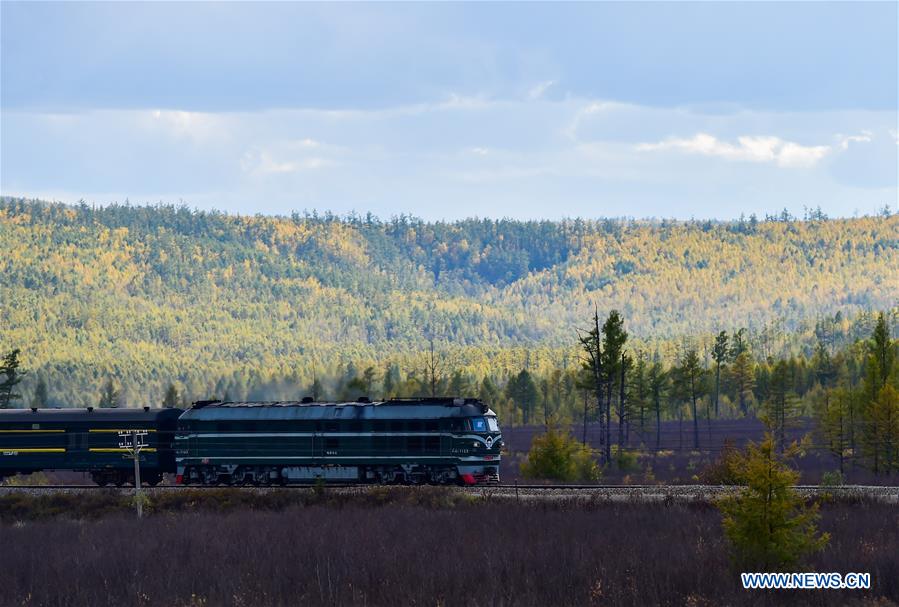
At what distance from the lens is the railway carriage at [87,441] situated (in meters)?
56.2

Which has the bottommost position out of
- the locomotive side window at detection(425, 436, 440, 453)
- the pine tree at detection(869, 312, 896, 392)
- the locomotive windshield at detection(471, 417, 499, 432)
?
the locomotive side window at detection(425, 436, 440, 453)

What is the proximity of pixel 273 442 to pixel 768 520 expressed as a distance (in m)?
30.6

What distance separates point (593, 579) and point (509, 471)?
5825 cm

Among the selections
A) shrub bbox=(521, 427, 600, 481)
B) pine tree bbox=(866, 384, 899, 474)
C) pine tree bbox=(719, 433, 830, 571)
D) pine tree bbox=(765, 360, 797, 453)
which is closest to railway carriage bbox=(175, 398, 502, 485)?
shrub bbox=(521, 427, 600, 481)

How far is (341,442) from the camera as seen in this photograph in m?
52.9

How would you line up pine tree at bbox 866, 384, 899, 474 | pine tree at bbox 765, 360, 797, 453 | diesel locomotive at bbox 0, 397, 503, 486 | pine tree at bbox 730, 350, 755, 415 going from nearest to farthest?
1. diesel locomotive at bbox 0, 397, 503, 486
2. pine tree at bbox 866, 384, 899, 474
3. pine tree at bbox 765, 360, 797, 453
4. pine tree at bbox 730, 350, 755, 415

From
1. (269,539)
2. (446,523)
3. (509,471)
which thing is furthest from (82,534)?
(509,471)

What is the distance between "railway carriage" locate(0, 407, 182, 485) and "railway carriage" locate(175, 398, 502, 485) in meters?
2.06

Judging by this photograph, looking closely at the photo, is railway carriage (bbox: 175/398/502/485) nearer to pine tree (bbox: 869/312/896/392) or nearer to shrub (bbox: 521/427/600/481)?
shrub (bbox: 521/427/600/481)

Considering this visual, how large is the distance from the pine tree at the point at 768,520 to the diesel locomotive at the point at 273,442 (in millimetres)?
24001

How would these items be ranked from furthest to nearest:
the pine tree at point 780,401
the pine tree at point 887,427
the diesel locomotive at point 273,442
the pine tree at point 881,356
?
the pine tree at point 780,401 < the pine tree at point 881,356 < the pine tree at point 887,427 < the diesel locomotive at point 273,442

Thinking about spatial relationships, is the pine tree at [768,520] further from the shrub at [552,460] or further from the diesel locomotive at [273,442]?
the shrub at [552,460]

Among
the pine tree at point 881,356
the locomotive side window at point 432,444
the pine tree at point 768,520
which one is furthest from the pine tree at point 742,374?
the pine tree at point 768,520

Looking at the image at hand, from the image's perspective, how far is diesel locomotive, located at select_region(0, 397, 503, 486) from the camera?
52.0 meters
